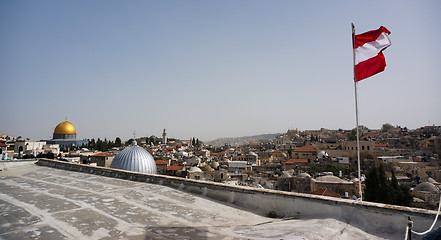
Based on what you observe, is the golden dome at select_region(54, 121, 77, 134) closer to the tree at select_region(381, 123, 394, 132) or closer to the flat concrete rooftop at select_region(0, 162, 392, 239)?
the flat concrete rooftop at select_region(0, 162, 392, 239)

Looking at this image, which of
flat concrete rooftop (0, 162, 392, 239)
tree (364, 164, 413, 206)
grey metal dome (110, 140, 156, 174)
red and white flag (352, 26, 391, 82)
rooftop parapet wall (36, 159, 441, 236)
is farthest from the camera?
tree (364, 164, 413, 206)

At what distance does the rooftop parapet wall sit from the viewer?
11.0 ft

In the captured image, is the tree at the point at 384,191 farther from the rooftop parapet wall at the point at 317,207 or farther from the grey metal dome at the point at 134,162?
the rooftop parapet wall at the point at 317,207

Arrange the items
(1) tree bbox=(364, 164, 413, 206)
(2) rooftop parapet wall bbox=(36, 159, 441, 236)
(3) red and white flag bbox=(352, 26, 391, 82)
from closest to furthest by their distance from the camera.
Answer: (2) rooftop parapet wall bbox=(36, 159, 441, 236) → (3) red and white flag bbox=(352, 26, 391, 82) → (1) tree bbox=(364, 164, 413, 206)

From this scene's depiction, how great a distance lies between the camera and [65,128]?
5319cm

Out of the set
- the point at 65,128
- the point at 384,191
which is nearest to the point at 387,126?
the point at 384,191

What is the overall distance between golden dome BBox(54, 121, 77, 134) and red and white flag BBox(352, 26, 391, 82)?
194 ft

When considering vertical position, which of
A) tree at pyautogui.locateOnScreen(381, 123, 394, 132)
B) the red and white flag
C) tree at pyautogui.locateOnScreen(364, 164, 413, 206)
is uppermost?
tree at pyautogui.locateOnScreen(381, 123, 394, 132)

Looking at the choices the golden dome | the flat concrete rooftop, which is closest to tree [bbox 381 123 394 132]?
the golden dome

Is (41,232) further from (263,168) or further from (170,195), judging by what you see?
(263,168)

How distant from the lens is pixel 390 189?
20219 millimetres

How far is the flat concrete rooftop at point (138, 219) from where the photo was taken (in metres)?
3.20

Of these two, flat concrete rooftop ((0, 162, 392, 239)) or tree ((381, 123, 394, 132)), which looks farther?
tree ((381, 123, 394, 132))

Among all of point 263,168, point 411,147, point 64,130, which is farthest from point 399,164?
point 64,130
